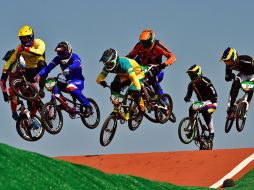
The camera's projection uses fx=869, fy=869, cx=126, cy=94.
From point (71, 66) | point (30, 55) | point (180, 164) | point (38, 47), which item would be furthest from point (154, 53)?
point (30, 55)

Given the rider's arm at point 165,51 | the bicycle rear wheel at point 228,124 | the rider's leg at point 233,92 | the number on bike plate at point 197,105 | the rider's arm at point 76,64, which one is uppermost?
the rider's arm at point 165,51

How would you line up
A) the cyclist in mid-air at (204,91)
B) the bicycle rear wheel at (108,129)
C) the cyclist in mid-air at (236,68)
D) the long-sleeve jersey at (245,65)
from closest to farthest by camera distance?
the bicycle rear wheel at (108,129)
the cyclist in mid-air at (204,91)
the cyclist in mid-air at (236,68)
the long-sleeve jersey at (245,65)

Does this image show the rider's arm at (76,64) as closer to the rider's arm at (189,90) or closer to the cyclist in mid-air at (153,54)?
the cyclist in mid-air at (153,54)

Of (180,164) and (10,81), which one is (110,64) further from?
(180,164)

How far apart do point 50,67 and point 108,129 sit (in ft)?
6.94

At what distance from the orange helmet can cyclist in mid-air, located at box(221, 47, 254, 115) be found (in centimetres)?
204

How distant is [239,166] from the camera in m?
21.1

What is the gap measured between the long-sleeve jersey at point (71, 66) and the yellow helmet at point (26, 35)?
772 mm

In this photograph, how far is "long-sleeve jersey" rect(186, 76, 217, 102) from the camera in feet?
74.8

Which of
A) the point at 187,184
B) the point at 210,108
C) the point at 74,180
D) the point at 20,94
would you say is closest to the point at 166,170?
the point at 187,184

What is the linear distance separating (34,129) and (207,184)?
14.1 ft

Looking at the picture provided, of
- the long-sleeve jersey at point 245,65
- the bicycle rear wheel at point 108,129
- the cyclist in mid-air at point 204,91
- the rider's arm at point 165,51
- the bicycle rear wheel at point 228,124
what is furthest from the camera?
the long-sleeve jersey at point 245,65

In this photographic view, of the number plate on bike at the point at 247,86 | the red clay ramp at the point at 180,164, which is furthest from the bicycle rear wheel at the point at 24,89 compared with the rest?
the number plate on bike at the point at 247,86

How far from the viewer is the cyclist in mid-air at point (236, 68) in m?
22.9
